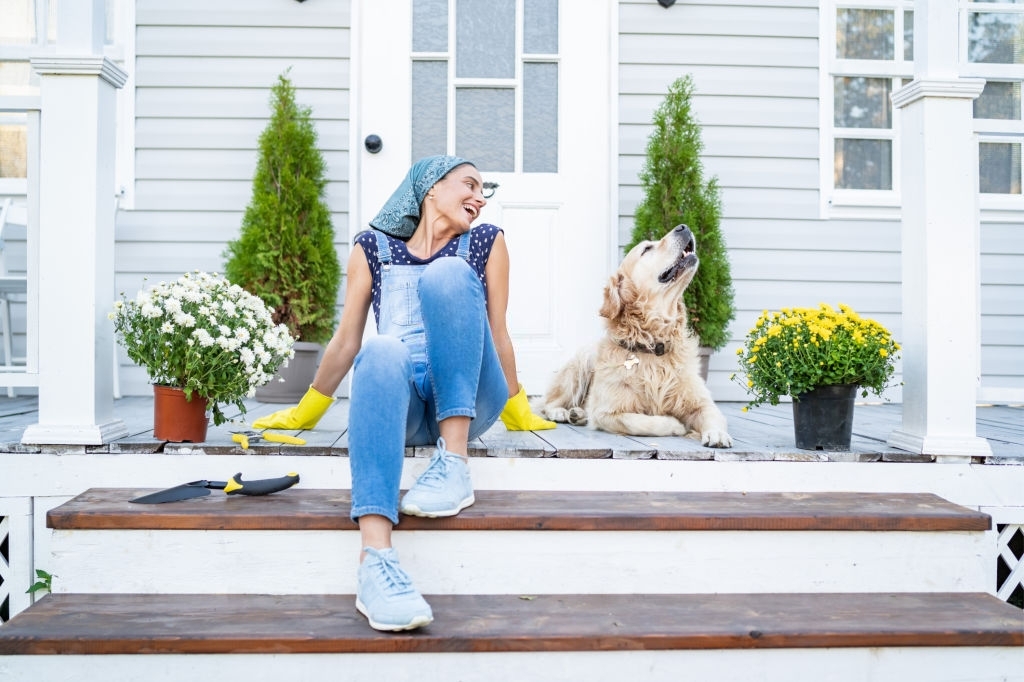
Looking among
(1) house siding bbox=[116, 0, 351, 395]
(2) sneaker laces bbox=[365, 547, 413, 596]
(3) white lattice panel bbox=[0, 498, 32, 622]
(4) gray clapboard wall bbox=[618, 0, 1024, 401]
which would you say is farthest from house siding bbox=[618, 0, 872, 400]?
(3) white lattice panel bbox=[0, 498, 32, 622]

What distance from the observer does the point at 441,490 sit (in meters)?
1.93

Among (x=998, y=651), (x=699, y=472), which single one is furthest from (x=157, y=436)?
(x=998, y=651)

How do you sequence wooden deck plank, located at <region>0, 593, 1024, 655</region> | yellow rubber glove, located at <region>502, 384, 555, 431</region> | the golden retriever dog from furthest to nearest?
the golden retriever dog, yellow rubber glove, located at <region>502, 384, 555, 431</region>, wooden deck plank, located at <region>0, 593, 1024, 655</region>

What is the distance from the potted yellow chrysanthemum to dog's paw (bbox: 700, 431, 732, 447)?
240 millimetres

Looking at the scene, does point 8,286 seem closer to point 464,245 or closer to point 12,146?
A: point 12,146

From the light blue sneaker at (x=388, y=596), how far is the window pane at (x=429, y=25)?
343cm

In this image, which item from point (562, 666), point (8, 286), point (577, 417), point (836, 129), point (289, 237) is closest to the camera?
point (562, 666)

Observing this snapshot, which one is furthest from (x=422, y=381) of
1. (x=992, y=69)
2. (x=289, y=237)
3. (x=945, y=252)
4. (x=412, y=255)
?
(x=992, y=69)

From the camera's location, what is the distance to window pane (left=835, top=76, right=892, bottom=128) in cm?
450

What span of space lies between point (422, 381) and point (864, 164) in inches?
142

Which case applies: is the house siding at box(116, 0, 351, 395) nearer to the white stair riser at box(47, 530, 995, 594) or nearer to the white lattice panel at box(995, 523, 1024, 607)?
the white stair riser at box(47, 530, 995, 594)

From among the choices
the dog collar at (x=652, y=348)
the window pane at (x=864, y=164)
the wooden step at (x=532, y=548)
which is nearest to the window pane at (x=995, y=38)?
the window pane at (x=864, y=164)

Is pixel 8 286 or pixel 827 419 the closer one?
pixel 827 419

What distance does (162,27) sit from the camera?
429cm
